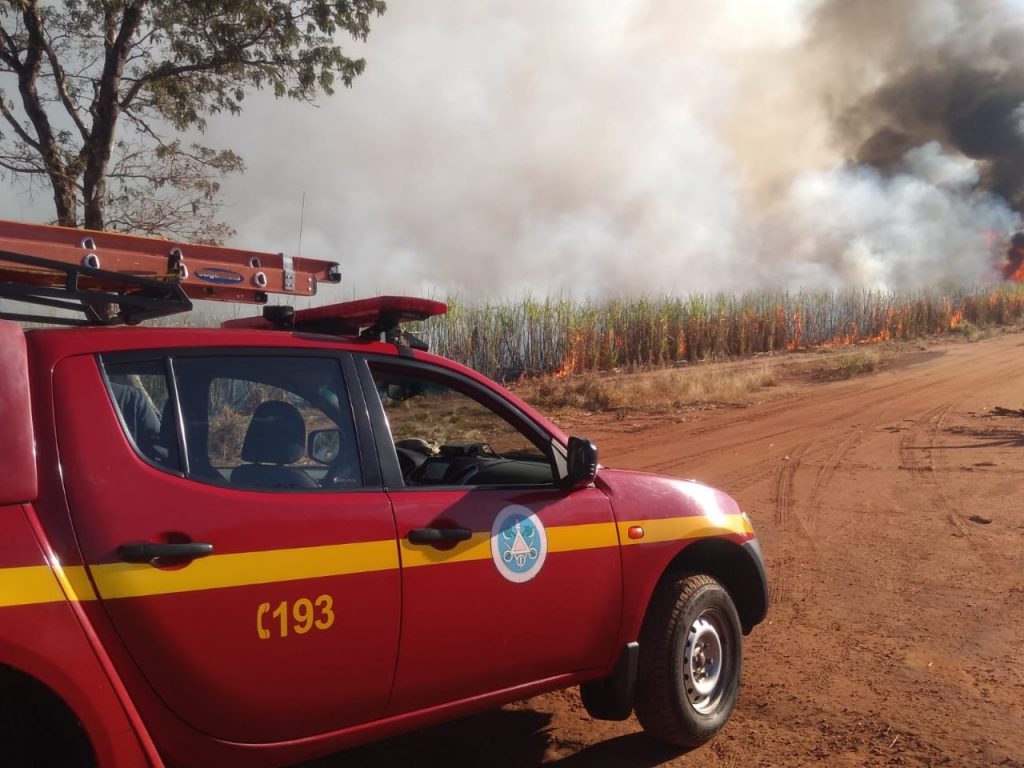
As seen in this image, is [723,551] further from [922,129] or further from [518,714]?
[922,129]

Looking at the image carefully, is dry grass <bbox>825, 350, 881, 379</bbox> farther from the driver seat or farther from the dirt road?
the driver seat

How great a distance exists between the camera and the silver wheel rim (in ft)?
12.6

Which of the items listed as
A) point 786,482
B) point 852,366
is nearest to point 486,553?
point 786,482

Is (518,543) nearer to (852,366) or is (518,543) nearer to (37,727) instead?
(37,727)

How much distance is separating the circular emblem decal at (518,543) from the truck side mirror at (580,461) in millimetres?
225

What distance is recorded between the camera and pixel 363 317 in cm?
342

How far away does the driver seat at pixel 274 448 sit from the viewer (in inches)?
114

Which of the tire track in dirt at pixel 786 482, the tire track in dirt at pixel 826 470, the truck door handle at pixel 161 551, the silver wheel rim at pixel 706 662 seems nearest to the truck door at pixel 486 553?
the silver wheel rim at pixel 706 662

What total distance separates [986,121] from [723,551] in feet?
162

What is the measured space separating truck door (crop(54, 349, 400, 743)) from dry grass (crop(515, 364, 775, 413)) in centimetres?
1291

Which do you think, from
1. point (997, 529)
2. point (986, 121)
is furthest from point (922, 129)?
point (997, 529)

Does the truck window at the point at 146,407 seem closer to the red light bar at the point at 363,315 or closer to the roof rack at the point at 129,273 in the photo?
the roof rack at the point at 129,273

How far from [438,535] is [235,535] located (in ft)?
2.35

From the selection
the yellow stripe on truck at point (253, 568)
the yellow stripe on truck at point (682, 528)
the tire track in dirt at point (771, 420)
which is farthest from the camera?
the tire track in dirt at point (771, 420)
